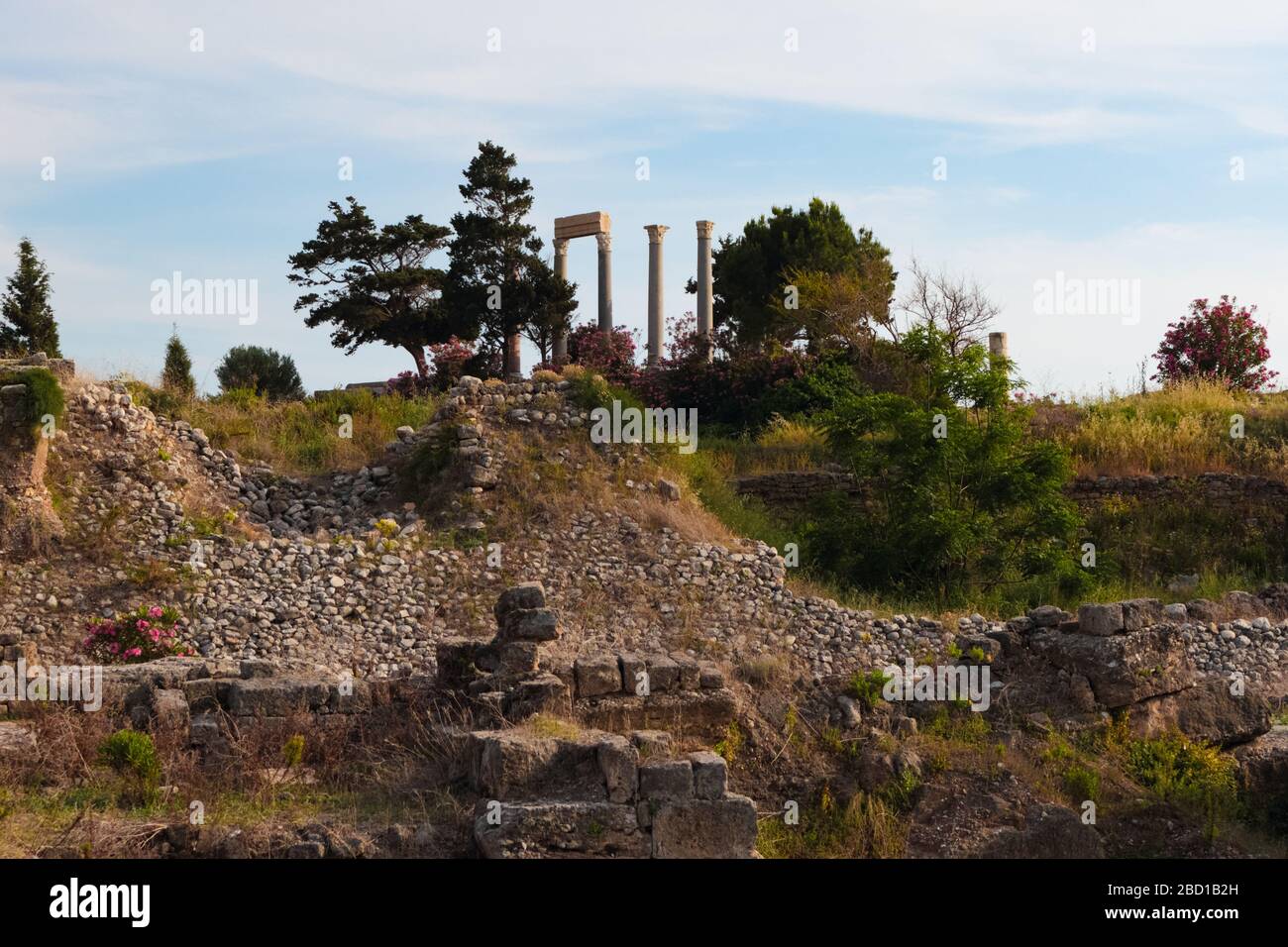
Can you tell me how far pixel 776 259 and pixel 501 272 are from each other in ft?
26.2

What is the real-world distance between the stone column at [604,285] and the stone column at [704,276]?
8.03ft

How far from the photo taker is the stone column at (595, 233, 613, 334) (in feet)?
119

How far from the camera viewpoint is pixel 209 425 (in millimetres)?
22141

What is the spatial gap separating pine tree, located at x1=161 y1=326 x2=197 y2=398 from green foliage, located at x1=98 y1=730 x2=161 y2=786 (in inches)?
530

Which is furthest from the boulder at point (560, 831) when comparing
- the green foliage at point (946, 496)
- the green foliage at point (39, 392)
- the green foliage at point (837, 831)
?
the green foliage at point (39, 392)

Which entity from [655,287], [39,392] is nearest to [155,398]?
[39,392]

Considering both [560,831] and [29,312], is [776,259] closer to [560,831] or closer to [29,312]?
[29,312]

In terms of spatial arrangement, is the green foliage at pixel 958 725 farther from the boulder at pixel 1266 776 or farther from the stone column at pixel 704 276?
the stone column at pixel 704 276

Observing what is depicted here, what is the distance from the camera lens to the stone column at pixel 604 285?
36219 mm

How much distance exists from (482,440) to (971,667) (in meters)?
8.90

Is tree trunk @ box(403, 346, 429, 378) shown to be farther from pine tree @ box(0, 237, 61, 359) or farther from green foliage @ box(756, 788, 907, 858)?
green foliage @ box(756, 788, 907, 858)

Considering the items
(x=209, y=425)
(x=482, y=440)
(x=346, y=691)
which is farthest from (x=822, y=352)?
(x=346, y=691)

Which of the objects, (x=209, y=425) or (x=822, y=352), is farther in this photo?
(x=822, y=352)
